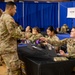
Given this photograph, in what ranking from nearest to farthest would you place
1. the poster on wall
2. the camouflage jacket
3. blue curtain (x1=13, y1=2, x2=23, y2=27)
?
the camouflage jacket < the poster on wall < blue curtain (x1=13, y1=2, x2=23, y2=27)

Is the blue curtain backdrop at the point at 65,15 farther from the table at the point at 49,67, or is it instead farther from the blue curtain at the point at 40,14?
the table at the point at 49,67

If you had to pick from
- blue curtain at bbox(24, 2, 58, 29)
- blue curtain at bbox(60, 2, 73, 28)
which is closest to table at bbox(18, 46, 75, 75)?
blue curtain at bbox(60, 2, 73, 28)

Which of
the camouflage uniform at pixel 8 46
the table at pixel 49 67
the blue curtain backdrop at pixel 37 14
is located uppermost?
the blue curtain backdrop at pixel 37 14

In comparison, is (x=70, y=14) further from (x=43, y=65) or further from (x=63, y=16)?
(x=43, y=65)

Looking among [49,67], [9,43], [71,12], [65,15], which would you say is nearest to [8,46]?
[9,43]

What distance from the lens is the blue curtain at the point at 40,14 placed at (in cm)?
995

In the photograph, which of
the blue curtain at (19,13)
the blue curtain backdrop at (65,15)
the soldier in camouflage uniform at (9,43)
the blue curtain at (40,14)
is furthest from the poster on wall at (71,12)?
the soldier in camouflage uniform at (9,43)

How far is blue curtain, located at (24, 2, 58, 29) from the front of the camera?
995cm

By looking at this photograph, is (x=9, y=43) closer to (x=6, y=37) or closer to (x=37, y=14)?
(x=6, y=37)

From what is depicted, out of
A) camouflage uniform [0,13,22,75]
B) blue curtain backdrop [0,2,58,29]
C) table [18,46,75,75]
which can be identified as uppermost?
Result: blue curtain backdrop [0,2,58,29]

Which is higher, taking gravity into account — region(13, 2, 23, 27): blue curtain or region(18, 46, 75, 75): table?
region(13, 2, 23, 27): blue curtain

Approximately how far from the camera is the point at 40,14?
1018 centimetres

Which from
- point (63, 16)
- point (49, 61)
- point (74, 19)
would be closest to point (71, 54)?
point (49, 61)

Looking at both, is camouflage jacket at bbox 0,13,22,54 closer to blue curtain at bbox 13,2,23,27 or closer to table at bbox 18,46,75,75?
table at bbox 18,46,75,75
